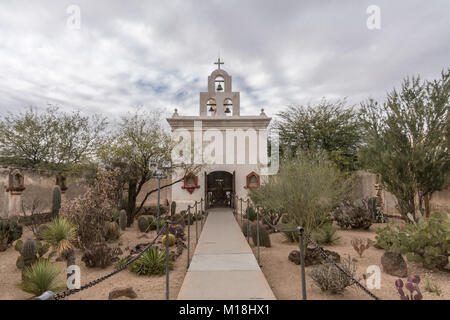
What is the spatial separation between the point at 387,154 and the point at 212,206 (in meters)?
11.5

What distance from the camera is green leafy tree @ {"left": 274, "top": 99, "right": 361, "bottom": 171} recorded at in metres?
19.7

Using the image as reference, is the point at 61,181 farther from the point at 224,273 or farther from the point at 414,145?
the point at 414,145

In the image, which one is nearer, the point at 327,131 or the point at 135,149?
the point at 135,149

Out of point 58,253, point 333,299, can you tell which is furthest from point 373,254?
point 58,253

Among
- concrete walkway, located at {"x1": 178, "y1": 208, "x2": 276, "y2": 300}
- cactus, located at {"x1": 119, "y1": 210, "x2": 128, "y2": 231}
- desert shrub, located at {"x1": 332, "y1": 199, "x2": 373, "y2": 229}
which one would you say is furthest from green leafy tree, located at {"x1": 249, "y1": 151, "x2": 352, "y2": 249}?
cactus, located at {"x1": 119, "y1": 210, "x2": 128, "y2": 231}

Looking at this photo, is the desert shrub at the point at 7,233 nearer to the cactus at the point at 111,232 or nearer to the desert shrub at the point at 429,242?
the cactus at the point at 111,232

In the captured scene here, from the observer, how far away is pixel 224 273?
542 centimetres

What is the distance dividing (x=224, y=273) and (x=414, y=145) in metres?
7.36

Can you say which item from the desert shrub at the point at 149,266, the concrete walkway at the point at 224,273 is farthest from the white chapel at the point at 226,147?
the desert shrub at the point at 149,266

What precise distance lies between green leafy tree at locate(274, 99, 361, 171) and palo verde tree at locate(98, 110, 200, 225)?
10.4 metres

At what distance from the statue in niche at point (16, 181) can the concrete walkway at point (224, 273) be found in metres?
8.37

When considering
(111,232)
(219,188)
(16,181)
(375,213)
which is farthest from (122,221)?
(375,213)

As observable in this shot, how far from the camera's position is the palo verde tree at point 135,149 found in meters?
10.8
